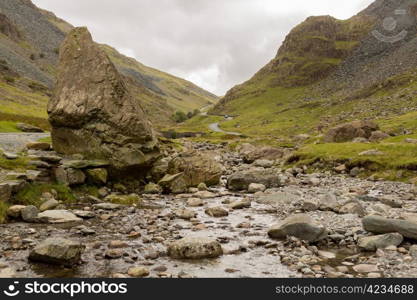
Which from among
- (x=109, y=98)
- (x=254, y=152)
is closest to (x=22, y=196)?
(x=109, y=98)

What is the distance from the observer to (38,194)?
73.4ft

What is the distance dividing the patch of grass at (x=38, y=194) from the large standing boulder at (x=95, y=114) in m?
4.94

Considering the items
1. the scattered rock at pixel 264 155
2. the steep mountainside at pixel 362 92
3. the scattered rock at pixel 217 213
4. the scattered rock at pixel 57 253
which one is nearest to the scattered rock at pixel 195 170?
the scattered rock at pixel 217 213

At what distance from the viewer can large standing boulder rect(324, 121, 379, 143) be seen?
55125 millimetres

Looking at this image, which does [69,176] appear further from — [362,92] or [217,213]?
[362,92]

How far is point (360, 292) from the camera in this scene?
1091 cm

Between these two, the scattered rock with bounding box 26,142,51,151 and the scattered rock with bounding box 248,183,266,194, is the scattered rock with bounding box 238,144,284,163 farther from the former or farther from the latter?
the scattered rock with bounding box 26,142,51,151

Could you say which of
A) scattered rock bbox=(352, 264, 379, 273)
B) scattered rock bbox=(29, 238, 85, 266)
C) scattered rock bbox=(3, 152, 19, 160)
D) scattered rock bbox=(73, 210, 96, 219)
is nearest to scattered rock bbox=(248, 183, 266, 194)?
scattered rock bbox=(73, 210, 96, 219)

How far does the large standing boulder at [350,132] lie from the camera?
181 ft

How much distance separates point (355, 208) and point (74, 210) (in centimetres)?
1591

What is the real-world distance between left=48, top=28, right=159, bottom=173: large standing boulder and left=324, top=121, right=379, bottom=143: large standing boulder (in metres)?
35.3

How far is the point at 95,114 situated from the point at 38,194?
326 inches

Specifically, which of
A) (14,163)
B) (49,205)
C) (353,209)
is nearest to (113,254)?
(49,205)

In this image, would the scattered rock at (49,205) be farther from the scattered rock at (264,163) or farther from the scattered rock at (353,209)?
the scattered rock at (264,163)
